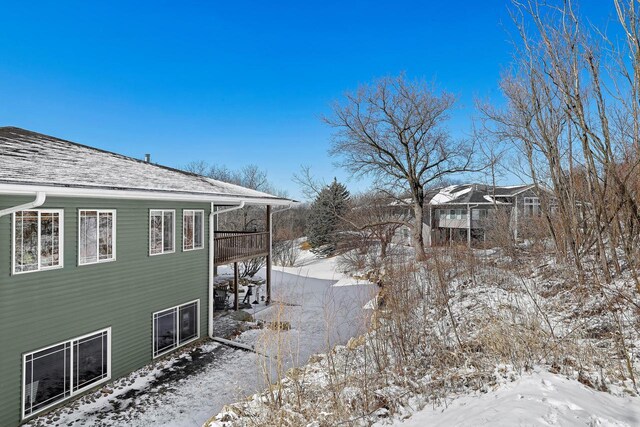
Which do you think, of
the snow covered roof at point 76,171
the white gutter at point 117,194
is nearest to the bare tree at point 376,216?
the white gutter at point 117,194

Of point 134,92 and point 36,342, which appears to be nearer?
point 36,342

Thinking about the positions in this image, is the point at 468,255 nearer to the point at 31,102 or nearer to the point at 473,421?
the point at 473,421

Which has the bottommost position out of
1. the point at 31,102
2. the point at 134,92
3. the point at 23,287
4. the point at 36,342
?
the point at 36,342

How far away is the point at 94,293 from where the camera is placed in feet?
21.8

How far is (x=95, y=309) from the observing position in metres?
Result: 6.65

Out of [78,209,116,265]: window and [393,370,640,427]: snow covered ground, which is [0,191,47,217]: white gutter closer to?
[78,209,116,265]: window

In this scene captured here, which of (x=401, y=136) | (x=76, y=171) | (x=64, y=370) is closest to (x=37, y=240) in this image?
(x=76, y=171)

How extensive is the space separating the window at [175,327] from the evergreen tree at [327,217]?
708 inches

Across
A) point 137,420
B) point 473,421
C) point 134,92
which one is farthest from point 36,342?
point 134,92

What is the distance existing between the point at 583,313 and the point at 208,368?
7404 millimetres

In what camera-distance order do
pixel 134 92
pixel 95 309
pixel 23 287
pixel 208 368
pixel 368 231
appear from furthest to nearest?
pixel 368 231 < pixel 134 92 < pixel 208 368 < pixel 95 309 < pixel 23 287

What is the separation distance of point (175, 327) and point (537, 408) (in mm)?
8287

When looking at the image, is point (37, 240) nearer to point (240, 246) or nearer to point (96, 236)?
point (96, 236)

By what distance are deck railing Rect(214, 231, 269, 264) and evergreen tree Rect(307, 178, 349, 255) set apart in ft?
45.3
